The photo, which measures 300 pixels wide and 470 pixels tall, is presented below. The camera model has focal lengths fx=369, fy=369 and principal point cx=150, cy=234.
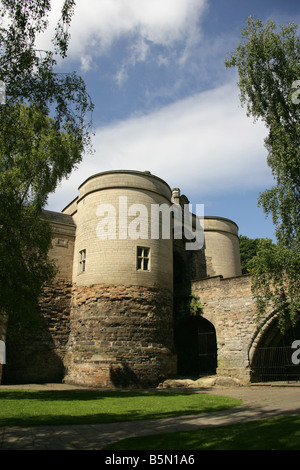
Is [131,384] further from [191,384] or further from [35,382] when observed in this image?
[35,382]

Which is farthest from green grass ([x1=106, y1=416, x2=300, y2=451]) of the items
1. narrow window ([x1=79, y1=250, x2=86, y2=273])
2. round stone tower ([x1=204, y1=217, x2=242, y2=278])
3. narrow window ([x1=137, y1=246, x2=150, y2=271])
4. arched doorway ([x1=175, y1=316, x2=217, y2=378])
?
round stone tower ([x1=204, y1=217, x2=242, y2=278])

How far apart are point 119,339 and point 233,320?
540 centimetres

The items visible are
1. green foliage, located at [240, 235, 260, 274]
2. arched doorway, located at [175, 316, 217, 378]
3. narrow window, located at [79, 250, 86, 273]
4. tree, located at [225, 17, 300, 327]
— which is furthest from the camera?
green foliage, located at [240, 235, 260, 274]

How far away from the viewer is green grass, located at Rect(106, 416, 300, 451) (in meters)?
5.00

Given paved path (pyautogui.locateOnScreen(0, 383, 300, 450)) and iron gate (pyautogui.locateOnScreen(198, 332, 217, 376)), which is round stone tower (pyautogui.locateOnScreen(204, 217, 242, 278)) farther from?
paved path (pyautogui.locateOnScreen(0, 383, 300, 450))

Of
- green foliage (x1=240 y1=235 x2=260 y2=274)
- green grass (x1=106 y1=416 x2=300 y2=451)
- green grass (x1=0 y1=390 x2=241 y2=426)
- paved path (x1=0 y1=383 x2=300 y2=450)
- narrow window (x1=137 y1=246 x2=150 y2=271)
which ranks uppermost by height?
green foliage (x1=240 y1=235 x2=260 y2=274)

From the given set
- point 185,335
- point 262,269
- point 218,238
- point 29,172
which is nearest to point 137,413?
point 262,269

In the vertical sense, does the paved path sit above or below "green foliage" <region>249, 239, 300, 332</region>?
below

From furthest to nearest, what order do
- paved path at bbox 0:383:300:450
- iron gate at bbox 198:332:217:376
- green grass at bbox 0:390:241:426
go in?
1. iron gate at bbox 198:332:217:376
2. green grass at bbox 0:390:241:426
3. paved path at bbox 0:383:300:450

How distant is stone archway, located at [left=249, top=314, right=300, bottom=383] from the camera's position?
639 inches

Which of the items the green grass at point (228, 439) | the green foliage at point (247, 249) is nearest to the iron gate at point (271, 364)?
the green grass at point (228, 439)

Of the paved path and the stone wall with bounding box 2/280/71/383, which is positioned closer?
the paved path

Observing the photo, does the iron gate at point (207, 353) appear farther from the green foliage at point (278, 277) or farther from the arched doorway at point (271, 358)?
the green foliage at point (278, 277)

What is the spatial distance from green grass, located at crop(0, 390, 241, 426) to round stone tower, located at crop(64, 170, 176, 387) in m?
4.56
